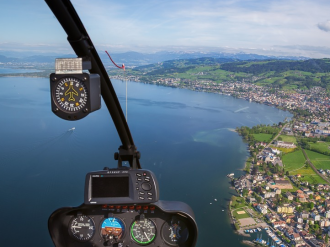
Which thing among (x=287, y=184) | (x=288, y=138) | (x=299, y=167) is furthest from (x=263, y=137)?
(x=287, y=184)

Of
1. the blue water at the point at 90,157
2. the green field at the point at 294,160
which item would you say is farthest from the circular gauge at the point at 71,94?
the green field at the point at 294,160

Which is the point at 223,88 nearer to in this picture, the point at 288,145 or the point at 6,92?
the point at 288,145

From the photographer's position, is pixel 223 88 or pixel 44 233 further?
pixel 223 88

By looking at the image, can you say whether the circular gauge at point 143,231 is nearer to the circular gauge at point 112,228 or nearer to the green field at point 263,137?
the circular gauge at point 112,228

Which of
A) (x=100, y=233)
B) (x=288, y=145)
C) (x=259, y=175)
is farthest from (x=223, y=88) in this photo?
(x=100, y=233)

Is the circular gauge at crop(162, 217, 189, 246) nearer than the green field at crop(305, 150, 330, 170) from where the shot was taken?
Yes

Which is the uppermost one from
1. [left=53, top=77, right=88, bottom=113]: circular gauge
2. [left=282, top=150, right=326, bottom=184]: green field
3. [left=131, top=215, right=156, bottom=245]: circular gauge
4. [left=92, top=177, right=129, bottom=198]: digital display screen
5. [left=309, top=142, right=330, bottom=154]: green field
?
[left=53, top=77, right=88, bottom=113]: circular gauge

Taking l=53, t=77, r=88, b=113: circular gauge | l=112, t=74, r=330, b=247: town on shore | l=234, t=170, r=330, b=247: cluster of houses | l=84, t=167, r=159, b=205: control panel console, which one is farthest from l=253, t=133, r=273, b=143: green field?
l=53, t=77, r=88, b=113: circular gauge

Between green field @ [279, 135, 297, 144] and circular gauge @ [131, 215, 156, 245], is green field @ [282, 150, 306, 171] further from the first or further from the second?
circular gauge @ [131, 215, 156, 245]
